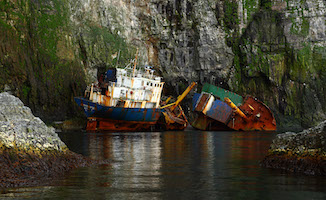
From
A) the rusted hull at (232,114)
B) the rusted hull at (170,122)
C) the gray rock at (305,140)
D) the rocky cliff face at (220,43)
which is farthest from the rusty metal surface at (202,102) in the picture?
the gray rock at (305,140)

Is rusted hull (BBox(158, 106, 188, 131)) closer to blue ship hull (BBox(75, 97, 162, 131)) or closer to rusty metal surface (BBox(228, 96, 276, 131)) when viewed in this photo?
blue ship hull (BBox(75, 97, 162, 131))

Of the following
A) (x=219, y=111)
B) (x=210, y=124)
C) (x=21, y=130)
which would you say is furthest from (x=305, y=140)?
(x=210, y=124)

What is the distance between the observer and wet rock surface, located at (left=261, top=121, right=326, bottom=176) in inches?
522

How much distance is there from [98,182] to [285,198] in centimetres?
522

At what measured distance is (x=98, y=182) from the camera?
12430 millimetres

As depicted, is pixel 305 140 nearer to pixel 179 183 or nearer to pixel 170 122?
pixel 179 183

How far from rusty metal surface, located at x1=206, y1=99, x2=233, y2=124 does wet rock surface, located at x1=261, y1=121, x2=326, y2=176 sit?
40.6 metres

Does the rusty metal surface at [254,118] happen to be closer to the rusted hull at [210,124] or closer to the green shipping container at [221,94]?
the green shipping container at [221,94]

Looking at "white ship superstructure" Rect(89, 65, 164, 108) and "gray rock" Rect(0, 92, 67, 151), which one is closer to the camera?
"gray rock" Rect(0, 92, 67, 151)

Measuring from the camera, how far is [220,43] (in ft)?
244

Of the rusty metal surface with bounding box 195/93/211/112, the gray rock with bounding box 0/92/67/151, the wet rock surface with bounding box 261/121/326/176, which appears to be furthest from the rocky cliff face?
the wet rock surface with bounding box 261/121/326/176

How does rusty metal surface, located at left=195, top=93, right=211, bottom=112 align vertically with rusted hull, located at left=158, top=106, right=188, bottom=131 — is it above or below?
above

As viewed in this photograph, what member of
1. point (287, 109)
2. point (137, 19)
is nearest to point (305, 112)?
point (287, 109)

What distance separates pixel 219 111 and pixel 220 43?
71.2 feet
